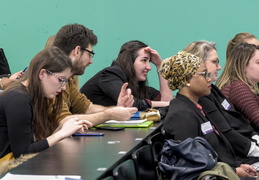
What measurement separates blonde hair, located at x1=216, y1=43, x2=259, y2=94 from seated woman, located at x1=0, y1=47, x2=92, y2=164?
4.82 ft

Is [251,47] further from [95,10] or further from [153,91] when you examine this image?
[95,10]

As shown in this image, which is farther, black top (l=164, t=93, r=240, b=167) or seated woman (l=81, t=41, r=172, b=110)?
seated woman (l=81, t=41, r=172, b=110)

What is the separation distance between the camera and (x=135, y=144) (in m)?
2.21

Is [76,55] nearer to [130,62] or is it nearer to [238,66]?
[130,62]

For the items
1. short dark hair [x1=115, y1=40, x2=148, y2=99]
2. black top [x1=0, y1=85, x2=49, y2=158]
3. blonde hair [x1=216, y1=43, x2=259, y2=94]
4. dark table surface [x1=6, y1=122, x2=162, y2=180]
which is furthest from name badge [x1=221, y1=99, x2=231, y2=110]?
black top [x1=0, y1=85, x2=49, y2=158]

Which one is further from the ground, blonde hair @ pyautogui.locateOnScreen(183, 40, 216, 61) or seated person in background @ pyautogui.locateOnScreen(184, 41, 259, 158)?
blonde hair @ pyautogui.locateOnScreen(183, 40, 216, 61)

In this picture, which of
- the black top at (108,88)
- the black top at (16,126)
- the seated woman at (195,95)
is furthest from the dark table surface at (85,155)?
the black top at (108,88)

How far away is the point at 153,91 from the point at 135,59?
0.51 meters

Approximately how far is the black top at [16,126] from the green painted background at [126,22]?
3.09 m

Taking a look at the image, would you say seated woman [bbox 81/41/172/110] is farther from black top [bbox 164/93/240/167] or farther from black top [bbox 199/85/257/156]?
black top [bbox 164/93/240/167]

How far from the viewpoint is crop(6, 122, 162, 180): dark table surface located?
1.69m

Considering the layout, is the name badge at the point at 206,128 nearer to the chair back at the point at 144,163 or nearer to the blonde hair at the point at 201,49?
the chair back at the point at 144,163

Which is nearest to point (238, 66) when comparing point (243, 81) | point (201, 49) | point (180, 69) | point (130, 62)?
point (243, 81)

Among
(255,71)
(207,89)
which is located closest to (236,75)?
(255,71)
